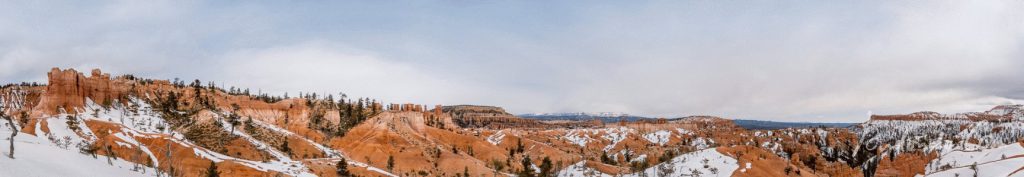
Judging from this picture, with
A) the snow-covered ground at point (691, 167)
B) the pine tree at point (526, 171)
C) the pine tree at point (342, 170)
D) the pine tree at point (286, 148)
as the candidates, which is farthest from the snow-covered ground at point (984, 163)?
the pine tree at point (286, 148)

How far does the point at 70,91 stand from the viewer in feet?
313

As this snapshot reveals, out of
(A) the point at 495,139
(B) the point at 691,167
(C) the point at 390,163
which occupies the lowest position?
(B) the point at 691,167

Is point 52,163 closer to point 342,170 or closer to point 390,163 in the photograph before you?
point 342,170

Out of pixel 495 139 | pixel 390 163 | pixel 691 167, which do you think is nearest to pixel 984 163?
pixel 691 167

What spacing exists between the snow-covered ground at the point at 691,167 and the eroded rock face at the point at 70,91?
88.2 metres

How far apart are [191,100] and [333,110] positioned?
3265 cm

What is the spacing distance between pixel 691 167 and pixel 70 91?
113 meters

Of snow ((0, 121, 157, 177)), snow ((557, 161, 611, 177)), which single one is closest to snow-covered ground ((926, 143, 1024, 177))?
snow ((557, 161, 611, 177))

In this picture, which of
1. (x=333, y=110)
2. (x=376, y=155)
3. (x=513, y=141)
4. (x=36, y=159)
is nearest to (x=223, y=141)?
(x=376, y=155)

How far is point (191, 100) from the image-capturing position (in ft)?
414

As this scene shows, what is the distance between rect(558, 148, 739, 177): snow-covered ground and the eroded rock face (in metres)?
88.2

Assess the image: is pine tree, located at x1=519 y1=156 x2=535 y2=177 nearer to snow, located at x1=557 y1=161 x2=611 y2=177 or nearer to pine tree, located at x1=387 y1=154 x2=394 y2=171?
snow, located at x1=557 y1=161 x2=611 y2=177

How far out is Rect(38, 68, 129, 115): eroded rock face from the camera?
92.8m

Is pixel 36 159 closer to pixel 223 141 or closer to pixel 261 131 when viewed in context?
pixel 223 141
